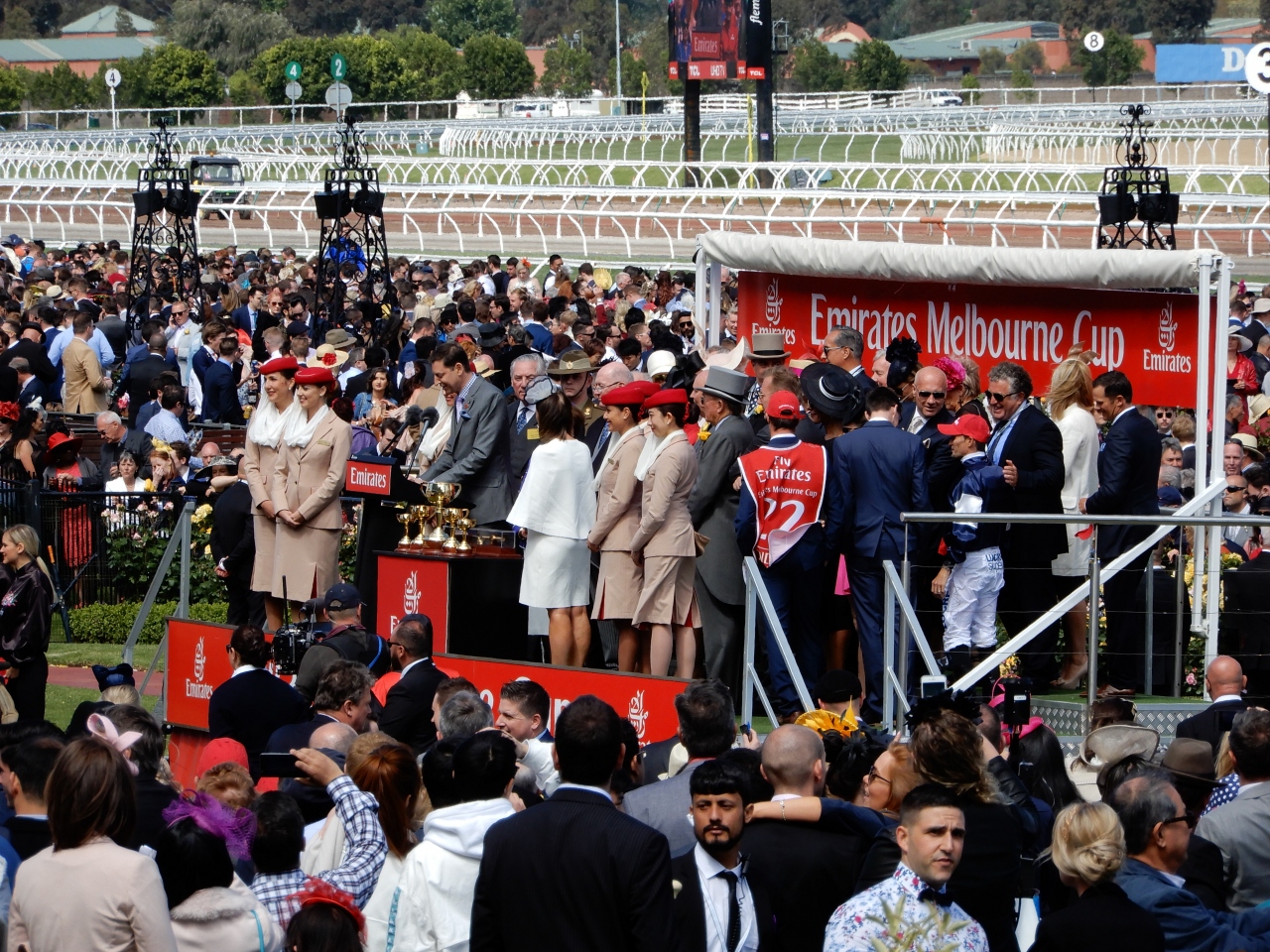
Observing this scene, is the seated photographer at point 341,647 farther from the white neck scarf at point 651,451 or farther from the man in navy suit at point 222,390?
the man in navy suit at point 222,390

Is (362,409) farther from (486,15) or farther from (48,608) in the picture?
(486,15)

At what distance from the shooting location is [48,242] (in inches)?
1428

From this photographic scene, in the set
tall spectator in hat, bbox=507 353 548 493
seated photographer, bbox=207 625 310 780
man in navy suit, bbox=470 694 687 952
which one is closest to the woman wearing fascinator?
man in navy suit, bbox=470 694 687 952

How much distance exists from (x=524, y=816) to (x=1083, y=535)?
525 cm

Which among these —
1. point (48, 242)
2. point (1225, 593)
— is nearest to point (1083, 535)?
point (1225, 593)

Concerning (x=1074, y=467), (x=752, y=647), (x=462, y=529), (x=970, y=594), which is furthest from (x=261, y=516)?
(x=1074, y=467)

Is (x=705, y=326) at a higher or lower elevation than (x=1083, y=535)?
higher

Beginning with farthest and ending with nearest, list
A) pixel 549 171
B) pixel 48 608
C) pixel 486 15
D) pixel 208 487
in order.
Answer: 1. pixel 486 15
2. pixel 549 171
3. pixel 208 487
4. pixel 48 608

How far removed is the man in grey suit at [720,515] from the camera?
9211mm

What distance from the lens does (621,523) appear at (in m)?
9.38

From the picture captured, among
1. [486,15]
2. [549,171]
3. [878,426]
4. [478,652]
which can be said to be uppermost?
[486,15]

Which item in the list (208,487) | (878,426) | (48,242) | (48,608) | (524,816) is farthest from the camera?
(48,242)

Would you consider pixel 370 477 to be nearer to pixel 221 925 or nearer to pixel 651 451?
pixel 651 451

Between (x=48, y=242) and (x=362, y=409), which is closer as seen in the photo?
(x=362, y=409)
